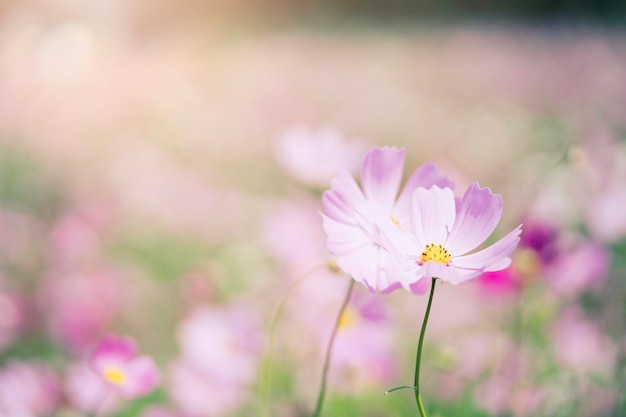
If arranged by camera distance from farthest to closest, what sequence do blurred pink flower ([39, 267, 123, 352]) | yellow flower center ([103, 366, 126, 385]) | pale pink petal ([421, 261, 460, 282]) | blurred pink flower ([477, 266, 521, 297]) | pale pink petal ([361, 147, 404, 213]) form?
blurred pink flower ([39, 267, 123, 352]) → blurred pink flower ([477, 266, 521, 297]) → yellow flower center ([103, 366, 126, 385]) → pale pink petal ([361, 147, 404, 213]) → pale pink petal ([421, 261, 460, 282])

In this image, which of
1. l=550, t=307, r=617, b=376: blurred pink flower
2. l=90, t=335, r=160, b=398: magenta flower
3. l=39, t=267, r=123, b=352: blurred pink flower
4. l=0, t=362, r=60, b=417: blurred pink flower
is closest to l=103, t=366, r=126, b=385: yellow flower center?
l=90, t=335, r=160, b=398: magenta flower

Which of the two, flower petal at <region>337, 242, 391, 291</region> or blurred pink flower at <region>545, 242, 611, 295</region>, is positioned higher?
blurred pink flower at <region>545, 242, 611, 295</region>

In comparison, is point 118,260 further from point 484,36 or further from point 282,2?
point 282,2

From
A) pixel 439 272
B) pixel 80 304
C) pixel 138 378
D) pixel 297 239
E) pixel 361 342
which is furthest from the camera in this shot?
pixel 80 304

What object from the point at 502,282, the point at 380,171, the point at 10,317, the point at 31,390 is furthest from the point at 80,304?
the point at 380,171

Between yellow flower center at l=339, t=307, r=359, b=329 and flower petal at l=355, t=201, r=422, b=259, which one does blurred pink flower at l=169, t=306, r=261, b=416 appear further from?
flower petal at l=355, t=201, r=422, b=259

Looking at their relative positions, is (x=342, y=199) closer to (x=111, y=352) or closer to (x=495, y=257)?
(x=495, y=257)

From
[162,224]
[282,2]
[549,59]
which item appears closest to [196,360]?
[162,224]
